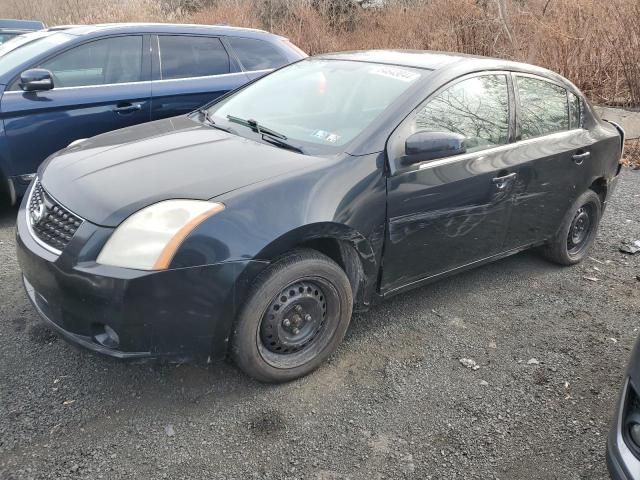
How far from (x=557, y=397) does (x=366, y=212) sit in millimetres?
1374

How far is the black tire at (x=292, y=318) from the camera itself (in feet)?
8.37

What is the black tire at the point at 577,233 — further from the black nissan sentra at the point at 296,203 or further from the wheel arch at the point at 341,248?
the wheel arch at the point at 341,248

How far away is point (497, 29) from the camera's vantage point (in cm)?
1009

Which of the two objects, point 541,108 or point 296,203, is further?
point 541,108

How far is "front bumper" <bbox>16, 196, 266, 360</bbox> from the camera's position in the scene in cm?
229

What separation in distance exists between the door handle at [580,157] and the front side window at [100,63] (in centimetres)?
374

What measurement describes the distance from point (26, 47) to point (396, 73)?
3.56 m

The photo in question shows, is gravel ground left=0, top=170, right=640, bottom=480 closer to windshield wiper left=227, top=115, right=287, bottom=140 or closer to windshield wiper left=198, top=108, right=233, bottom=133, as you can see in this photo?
windshield wiper left=227, top=115, right=287, bottom=140

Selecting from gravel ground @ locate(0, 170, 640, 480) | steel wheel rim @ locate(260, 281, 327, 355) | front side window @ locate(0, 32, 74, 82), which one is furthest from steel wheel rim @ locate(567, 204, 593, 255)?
front side window @ locate(0, 32, 74, 82)

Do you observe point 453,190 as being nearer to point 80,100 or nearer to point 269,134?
point 269,134

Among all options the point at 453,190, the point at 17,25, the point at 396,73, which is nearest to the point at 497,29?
the point at 396,73

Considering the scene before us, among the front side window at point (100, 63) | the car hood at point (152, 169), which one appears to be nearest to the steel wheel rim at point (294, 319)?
the car hood at point (152, 169)

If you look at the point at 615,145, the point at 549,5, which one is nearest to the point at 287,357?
the point at 615,145

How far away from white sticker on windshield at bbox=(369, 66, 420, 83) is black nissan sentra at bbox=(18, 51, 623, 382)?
1 centimetres
